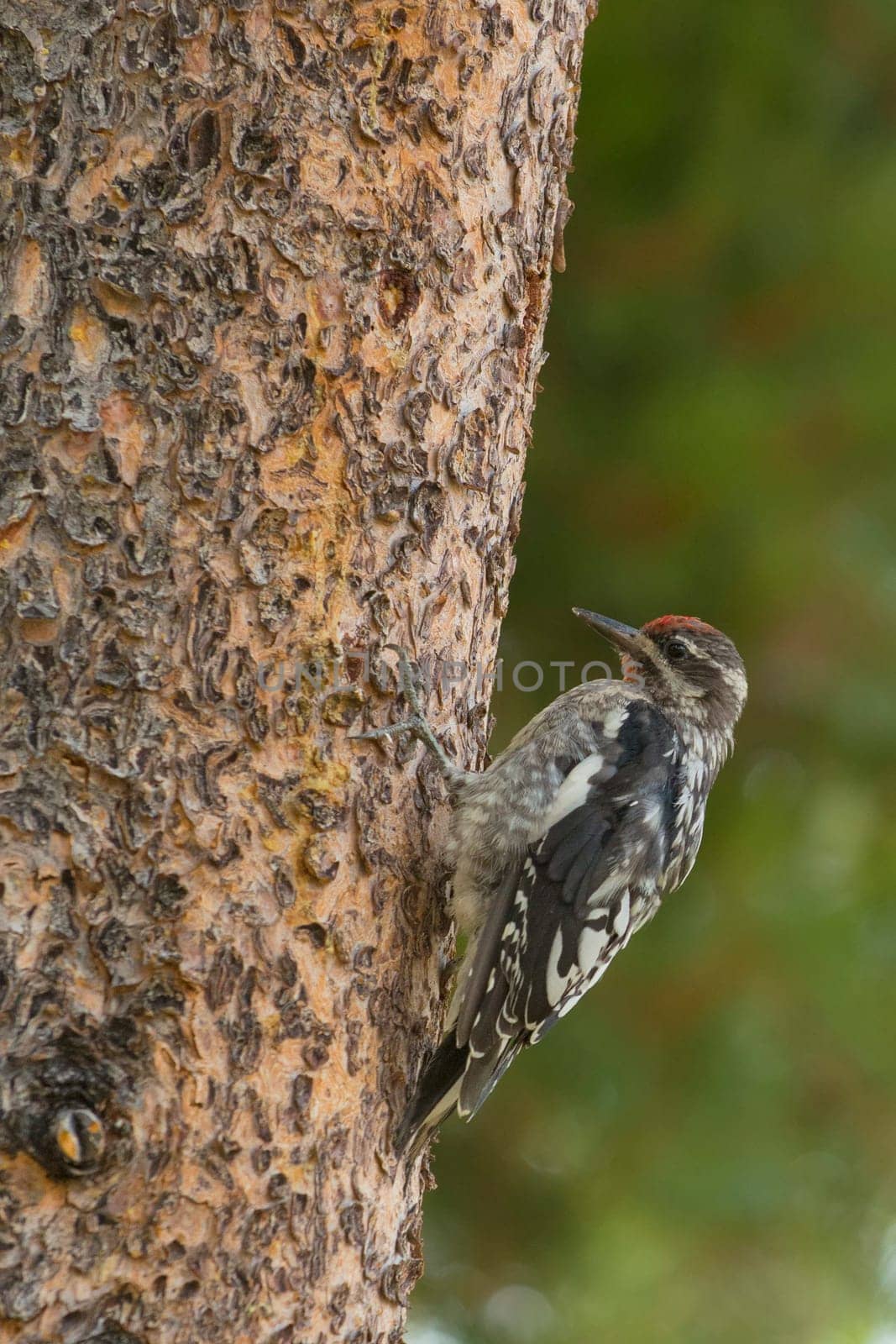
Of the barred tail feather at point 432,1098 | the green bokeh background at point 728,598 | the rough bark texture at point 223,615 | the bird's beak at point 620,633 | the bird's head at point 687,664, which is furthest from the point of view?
the green bokeh background at point 728,598

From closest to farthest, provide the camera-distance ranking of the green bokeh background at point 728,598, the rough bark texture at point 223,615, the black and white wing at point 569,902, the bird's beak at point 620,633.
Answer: the rough bark texture at point 223,615
the black and white wing at point 569,902
the bird's beak at point 620,633
the green bokeh background at point 728,598

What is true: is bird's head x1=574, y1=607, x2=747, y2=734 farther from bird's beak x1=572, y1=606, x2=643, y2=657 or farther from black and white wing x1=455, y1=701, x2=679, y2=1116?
black and white wing x1=455, y1=701, x2=679, y2=1116

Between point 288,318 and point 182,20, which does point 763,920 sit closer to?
point 288,318

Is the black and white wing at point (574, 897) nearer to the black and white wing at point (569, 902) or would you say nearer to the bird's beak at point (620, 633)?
the black and white wing at point (569, 902)

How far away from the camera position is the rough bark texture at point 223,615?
6.12 feet

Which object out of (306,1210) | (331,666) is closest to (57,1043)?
(306,1210)

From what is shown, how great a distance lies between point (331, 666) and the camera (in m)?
2.24

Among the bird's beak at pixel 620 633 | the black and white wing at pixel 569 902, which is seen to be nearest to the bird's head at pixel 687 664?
the bird's beak at pixel 620 633

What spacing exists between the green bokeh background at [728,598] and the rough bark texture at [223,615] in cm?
147

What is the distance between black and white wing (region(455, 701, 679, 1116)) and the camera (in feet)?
8.80

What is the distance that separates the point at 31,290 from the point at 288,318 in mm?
392

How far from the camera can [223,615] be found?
2.08 meters

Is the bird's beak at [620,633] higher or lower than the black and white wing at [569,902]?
higher

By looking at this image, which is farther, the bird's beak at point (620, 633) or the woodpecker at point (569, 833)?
the bird's beak at point (620, 633)
